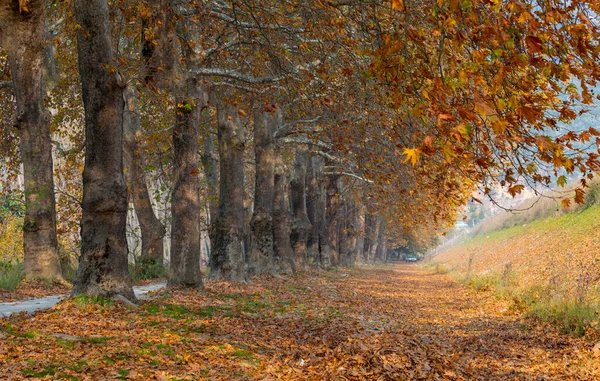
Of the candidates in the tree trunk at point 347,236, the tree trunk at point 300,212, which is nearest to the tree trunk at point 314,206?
the tree trunk at point 300,212

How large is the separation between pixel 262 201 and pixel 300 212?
21.8 feet

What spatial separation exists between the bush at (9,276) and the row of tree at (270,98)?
431 millimetres

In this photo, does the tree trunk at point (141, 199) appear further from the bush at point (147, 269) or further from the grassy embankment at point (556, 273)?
the grassy embankment at point (556, 273)

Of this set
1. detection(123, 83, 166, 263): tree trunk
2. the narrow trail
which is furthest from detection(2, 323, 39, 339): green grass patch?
detection(123, 83, 166, 263): tree trunk

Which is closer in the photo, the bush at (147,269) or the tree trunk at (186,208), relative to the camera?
the tree trunk at (186,208)

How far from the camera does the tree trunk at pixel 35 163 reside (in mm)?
14164

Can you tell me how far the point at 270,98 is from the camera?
16719 millimetres

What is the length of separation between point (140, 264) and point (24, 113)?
28.3ft

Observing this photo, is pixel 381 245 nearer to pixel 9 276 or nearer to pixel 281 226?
pixel 281 226

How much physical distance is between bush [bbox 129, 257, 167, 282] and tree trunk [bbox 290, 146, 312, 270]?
7734 mm

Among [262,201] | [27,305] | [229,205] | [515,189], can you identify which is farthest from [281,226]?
[515,189]

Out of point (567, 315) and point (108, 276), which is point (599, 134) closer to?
point (567, 315)

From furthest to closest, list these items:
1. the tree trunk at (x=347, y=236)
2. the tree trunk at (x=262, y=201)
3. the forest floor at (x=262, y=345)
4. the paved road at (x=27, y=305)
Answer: the tree trunk at (x=347, y=236), the tree trunk at (x=262, y=201), the paved road at (x=27, y=305), the forest floor at (x=262, y=345)

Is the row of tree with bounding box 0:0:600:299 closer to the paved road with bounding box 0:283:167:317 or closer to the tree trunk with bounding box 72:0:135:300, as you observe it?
the tree trunk with bounding box 72:0:135:300
